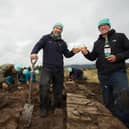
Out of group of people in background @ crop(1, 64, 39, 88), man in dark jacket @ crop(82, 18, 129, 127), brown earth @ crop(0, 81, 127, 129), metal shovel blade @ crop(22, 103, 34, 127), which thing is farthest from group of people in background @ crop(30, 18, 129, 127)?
group of people in background @ crop(1, 64, 39, 88)

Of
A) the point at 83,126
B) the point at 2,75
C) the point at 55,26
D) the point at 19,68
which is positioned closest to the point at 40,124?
the point at 83,126

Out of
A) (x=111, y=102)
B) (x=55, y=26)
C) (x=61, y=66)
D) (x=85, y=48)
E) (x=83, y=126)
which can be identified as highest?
(x=55, y=26)

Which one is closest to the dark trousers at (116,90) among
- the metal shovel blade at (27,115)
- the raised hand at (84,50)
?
the raised hand at (84,50)

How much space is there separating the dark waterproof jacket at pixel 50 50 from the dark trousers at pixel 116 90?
1.47m

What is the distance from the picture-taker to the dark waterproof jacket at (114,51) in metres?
6.29

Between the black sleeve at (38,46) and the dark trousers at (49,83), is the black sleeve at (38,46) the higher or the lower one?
the higher one

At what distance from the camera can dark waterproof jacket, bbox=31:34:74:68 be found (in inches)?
285

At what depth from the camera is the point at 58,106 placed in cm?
779

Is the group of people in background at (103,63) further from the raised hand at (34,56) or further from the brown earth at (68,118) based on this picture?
the brown earth at (68,118)

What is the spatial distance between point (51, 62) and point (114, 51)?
197cm

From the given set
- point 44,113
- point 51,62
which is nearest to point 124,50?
point 51,62

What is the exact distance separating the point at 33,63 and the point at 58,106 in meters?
1.70

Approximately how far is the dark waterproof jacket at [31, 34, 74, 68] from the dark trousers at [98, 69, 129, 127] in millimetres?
1469

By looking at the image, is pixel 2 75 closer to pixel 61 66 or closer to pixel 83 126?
pixel 61 66
